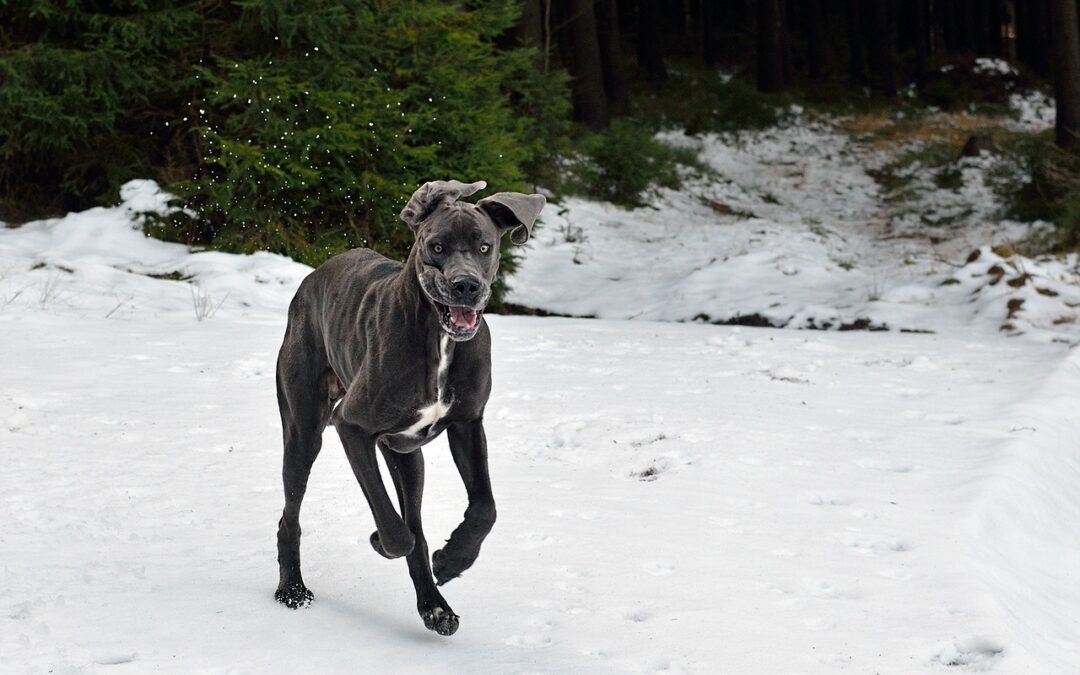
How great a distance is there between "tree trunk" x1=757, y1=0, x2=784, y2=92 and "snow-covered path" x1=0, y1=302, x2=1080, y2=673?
2407cm

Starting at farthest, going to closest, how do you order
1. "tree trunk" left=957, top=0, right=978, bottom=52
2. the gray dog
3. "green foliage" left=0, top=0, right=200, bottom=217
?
"tree trunk" left=957, top=0, right=978, bottom=52 → "green foliage" left=0, top=0, right=200, bottom=217 → the gray dog

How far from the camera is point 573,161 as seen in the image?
20.1m

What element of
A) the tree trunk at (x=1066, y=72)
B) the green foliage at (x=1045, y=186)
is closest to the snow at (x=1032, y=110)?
the green foliage at (x=1045, y=186)

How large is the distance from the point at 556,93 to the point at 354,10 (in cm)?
506

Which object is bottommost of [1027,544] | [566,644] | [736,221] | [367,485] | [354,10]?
[736,221]

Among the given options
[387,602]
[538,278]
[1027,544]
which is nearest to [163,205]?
[538,278]

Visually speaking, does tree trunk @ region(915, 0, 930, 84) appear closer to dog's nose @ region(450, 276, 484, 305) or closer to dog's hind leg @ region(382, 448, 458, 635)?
dog's hind leg @ region(382, 448, 458, 635)

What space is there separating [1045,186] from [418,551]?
16961mm

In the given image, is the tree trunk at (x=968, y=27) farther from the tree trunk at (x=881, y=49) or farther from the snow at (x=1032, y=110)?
the snow at (x=1032, y=110)

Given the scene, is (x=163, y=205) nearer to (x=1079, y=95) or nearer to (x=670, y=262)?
(x=670, y=262)

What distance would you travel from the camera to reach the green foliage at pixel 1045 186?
48.3 ft

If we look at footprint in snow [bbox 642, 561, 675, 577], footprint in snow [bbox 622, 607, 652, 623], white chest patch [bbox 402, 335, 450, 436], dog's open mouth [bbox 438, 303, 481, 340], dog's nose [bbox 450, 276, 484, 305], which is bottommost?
footprint in snow [bbox 642, 561, 675, 577]

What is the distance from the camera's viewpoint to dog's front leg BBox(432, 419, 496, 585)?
4148 mm

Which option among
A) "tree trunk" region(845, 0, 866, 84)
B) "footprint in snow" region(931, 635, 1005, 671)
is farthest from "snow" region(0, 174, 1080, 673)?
"tree trunk" region(845, 0, 866, 84)
